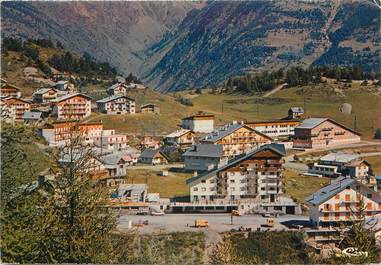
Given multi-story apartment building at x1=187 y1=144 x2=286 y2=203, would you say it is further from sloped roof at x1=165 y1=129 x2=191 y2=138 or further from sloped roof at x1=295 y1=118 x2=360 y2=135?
sloped roof at x1=295 y1=118 x2=360 y2=135

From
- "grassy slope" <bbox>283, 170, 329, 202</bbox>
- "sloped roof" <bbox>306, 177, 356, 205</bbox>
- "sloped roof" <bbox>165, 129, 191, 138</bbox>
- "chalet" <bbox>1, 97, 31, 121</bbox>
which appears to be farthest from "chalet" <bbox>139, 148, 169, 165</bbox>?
"sloped roof" <bbox>306, 177, 356, 205</bbox>

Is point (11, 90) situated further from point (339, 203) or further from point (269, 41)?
point (269, 41)

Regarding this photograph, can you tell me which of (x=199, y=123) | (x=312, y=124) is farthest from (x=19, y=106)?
(x=312, y=124)

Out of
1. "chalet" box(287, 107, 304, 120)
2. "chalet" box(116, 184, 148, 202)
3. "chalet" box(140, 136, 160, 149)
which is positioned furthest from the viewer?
"chalet" box(287, 107, 304, 120)

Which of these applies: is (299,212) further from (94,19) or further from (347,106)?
(94,19)

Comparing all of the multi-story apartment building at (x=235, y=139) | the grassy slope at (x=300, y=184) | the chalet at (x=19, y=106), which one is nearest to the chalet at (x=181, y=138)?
the multi-story apartment building at (x=235, y=139)

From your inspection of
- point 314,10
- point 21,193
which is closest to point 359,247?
point 21,193

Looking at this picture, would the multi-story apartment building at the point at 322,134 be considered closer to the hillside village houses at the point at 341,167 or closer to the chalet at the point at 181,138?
the chalet at the point at 181,138
